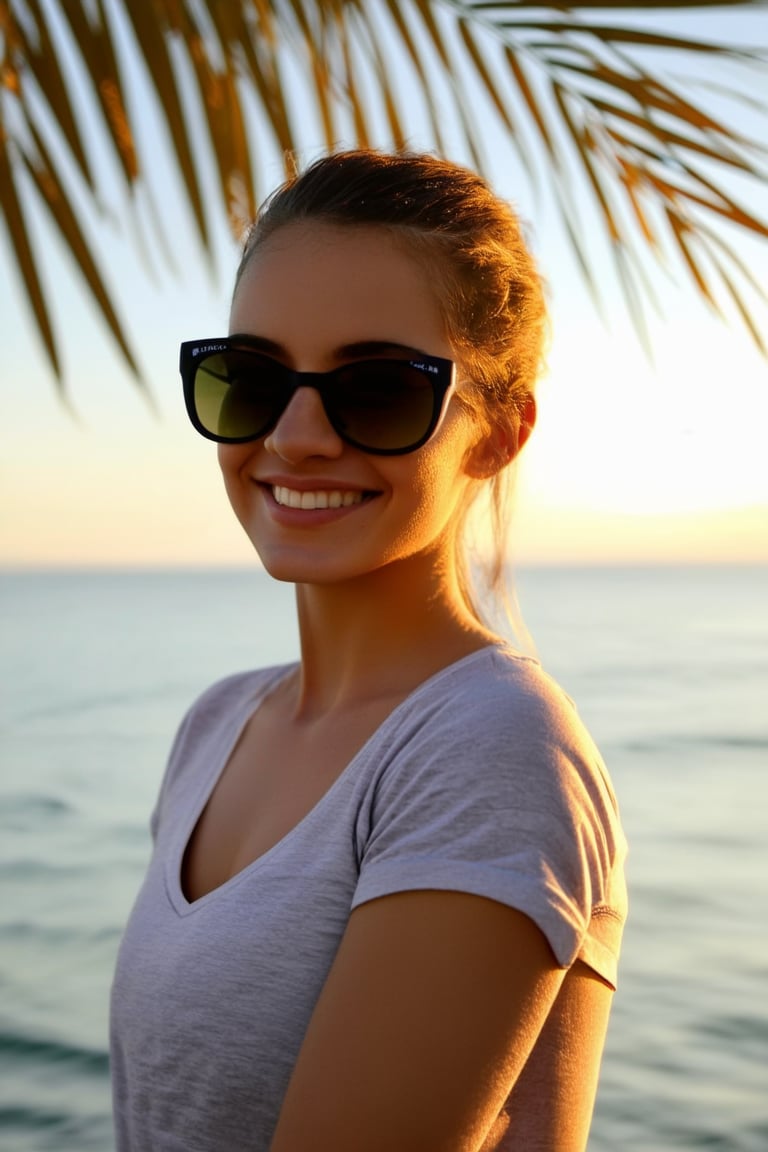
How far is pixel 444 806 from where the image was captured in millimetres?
1286

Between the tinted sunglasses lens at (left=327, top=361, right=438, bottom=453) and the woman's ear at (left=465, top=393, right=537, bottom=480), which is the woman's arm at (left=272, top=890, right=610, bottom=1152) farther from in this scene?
the woman's ear at (left=465, top=393, right=537, bottom=480)

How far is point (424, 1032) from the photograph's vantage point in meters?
1.18

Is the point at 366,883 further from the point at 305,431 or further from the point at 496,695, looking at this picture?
the point at 305,431

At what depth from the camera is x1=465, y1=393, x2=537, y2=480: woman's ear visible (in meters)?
1.78

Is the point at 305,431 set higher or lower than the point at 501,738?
higher

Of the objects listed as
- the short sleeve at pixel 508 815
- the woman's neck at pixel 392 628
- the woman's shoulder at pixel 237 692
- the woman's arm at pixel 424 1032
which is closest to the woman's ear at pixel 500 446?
the woman's neck at pixel 392 628

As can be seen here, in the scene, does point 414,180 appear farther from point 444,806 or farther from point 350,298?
point 444,806

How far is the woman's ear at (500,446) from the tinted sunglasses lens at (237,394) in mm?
295

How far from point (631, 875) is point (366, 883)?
7715mm

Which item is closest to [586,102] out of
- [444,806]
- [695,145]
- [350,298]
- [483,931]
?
[695,145]

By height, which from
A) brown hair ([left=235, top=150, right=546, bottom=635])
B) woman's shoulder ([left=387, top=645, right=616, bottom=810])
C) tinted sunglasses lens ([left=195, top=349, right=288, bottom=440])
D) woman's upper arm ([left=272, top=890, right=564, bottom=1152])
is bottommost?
woman's upper arm ([left=272, top=890, right=564, bottom=1152])

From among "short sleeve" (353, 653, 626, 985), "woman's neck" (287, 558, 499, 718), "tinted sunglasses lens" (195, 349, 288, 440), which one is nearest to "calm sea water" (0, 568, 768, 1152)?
"woman's neck" (287, 558, 499, 718)

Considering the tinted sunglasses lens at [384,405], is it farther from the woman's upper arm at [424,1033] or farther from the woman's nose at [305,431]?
the woman's upper arm at [424,1033]

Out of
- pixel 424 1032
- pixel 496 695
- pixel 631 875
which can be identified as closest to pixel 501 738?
pixel 496 695
